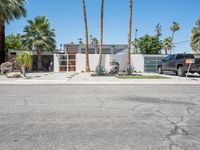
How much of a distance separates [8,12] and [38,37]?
391 inches

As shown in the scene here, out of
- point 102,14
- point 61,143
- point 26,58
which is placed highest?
point 102,14

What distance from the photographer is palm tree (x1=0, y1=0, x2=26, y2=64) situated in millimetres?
25812

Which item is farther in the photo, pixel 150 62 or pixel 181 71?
pixel 150 62

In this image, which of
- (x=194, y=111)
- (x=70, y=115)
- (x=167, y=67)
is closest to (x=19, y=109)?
(x=70, y=115)

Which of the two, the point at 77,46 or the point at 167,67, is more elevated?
the point at 77,46

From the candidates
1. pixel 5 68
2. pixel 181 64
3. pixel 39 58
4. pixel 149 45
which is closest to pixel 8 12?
pixel 5 68

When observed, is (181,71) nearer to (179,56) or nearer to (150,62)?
(179,56)

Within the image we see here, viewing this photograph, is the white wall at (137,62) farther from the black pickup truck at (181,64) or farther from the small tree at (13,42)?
the small tree at (13,42)

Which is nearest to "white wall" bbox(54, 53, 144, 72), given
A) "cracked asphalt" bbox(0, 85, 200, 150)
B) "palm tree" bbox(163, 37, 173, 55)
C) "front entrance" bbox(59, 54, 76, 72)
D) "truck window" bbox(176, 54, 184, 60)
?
"front entrance" bbox(59, 54, 76, 72)

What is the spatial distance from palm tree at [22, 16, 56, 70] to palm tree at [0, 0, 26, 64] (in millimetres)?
6659

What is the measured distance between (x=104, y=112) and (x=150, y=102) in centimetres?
250

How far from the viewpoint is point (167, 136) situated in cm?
505

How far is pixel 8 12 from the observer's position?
26.5 meters

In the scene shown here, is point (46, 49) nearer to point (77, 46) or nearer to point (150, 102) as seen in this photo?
point (77, 46)
